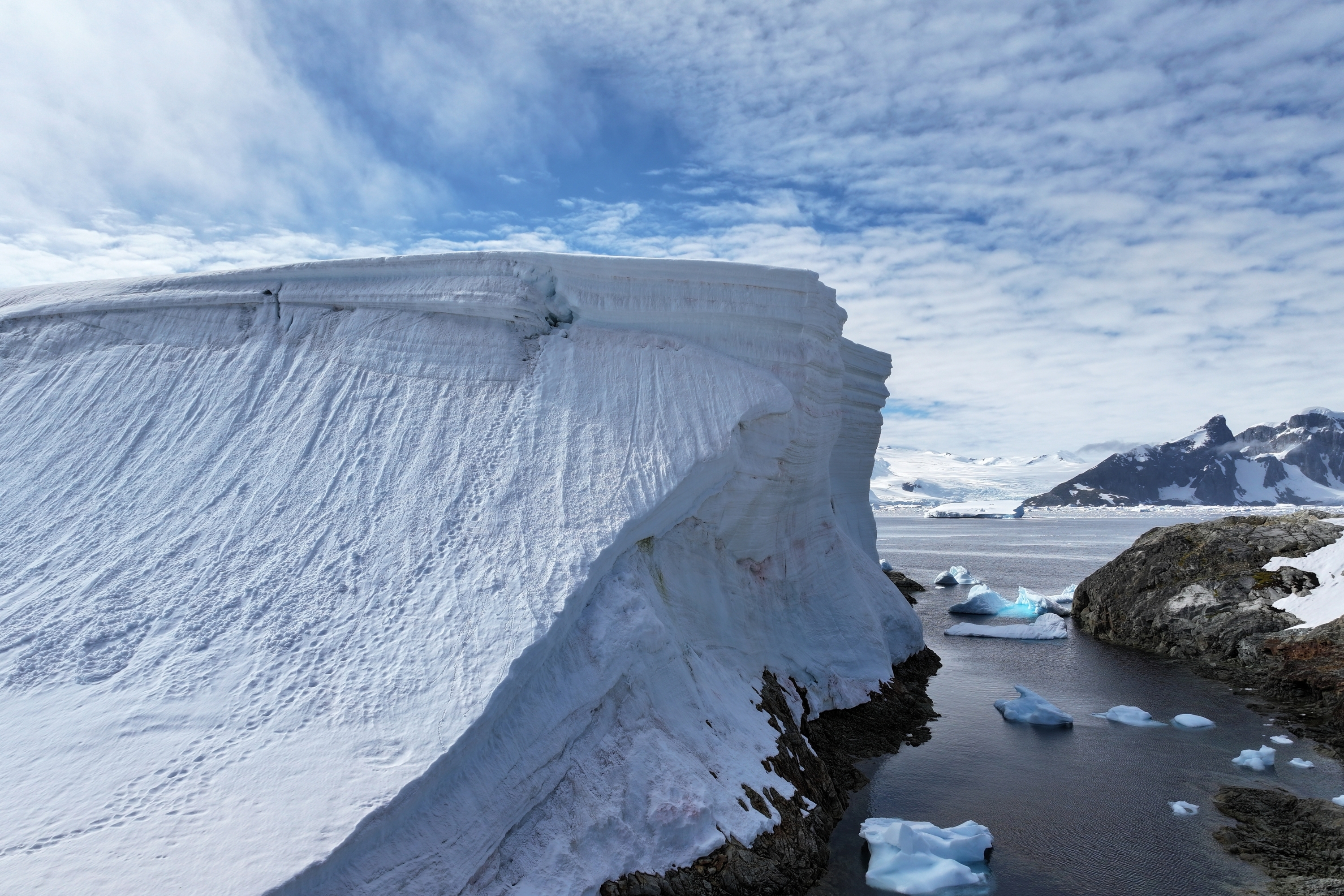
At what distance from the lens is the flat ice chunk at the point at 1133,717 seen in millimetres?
10688

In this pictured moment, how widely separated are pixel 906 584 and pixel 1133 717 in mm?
13517

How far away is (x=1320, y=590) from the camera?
13.3 metres

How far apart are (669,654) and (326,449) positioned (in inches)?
130

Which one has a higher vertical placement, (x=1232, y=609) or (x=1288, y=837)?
(x=1232, y=609)

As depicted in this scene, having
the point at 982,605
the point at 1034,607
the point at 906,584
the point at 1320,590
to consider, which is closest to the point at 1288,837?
the point at 1320,590

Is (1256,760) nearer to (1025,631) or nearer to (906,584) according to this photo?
(1025,631)

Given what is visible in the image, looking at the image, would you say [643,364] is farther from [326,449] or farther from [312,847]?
[312,847]

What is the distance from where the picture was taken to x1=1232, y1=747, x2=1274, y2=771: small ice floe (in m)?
8.85

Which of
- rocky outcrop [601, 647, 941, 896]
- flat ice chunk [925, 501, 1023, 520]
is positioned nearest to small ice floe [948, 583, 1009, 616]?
rocky outcrop [601, 647, 941, 896]

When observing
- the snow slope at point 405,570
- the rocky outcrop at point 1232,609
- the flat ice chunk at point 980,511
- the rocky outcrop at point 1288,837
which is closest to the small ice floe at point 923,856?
the snow slope at point 405,570

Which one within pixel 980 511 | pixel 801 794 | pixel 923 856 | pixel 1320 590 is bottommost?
pixel 923 856

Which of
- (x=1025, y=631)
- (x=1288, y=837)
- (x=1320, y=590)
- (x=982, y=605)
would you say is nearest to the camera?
(x=1288, y=837)

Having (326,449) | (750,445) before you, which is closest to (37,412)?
(326,449)

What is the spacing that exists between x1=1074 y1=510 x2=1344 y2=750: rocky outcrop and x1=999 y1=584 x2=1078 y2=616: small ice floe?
79cm
